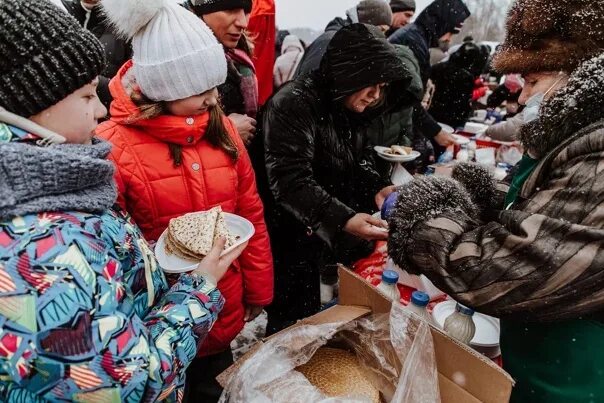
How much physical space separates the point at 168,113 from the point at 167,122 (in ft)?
0.34

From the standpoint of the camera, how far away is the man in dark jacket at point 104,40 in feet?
7.98

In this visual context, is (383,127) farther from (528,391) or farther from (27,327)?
(27,327)

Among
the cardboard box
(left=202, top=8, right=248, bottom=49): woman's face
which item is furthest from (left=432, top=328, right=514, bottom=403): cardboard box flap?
(left=202, top=8, right=248, bottom=49): woman's face

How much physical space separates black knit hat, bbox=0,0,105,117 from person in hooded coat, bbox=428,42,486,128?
5.30 metres


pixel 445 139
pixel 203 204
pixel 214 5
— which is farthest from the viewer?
pixel 445 139

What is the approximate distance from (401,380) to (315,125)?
4.45 ft

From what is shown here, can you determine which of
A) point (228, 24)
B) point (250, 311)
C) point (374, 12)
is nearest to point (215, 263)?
point (250, 311)

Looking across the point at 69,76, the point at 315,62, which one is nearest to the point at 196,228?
the point at 69,76

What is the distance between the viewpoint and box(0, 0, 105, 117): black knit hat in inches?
34.7

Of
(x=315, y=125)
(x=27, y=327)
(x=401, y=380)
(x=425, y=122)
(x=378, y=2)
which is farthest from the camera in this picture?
(x=378, y=2)

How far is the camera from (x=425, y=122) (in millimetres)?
4207

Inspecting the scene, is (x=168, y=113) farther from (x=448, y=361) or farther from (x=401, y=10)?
(x=401, y=10)

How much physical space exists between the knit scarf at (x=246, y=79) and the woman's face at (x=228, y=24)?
70mm

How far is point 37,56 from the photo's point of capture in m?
0.92
